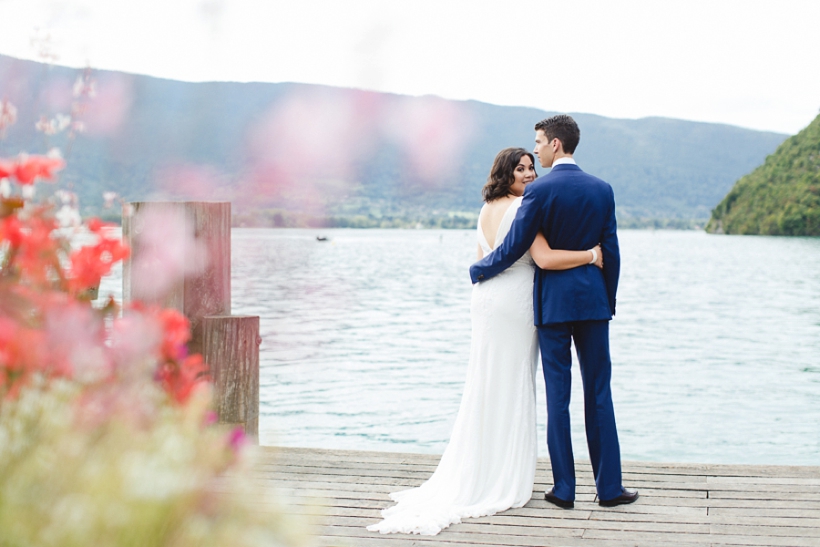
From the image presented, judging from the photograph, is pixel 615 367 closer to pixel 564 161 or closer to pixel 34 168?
pixel 564 161

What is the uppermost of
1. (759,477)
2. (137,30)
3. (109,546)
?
(137,30)

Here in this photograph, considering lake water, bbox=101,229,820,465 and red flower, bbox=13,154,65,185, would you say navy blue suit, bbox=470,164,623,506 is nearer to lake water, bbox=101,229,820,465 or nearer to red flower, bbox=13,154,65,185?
lake water, bbox=101,229,820,465

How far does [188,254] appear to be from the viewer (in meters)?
4.07

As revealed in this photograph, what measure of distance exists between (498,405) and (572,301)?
694 millimetres

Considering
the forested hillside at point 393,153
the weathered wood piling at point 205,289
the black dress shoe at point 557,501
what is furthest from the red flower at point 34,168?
the forested hillside at point 393,153

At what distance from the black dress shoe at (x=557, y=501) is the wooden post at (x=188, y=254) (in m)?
1.91

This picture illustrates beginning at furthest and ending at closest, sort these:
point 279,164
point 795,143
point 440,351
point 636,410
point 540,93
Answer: point 540,93
point 795,143
point 279,164
point 440,351
point 636,410

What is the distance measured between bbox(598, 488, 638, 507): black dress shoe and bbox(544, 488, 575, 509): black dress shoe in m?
0.15

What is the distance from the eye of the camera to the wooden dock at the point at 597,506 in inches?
138

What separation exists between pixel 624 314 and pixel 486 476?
28465 millimetres

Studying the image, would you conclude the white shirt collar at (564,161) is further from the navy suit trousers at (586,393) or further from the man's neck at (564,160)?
the navy suit trousers at (586,393)

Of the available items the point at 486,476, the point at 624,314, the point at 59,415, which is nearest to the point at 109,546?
the point at 59,415

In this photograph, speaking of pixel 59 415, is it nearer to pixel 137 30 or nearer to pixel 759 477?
pixel 137 30

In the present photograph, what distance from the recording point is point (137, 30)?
10.5 ft
